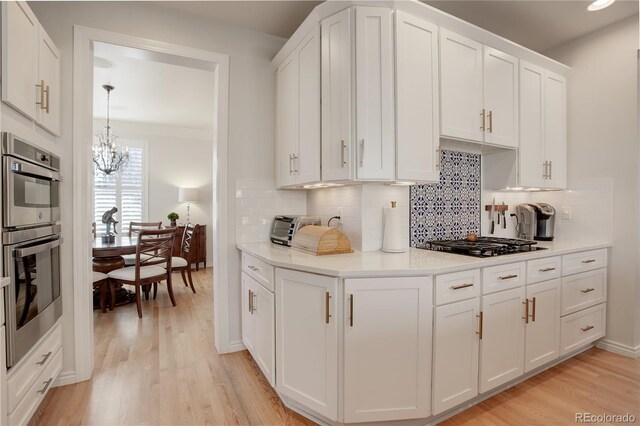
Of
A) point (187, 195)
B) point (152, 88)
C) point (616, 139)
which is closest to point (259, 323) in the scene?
point (616, 139)

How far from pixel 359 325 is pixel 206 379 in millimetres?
1287

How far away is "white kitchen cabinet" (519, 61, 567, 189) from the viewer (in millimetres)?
2592

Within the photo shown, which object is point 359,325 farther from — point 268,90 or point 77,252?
point 268,90

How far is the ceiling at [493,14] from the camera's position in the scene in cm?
233

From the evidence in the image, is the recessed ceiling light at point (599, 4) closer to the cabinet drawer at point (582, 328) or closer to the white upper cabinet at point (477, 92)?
the white upper cabinet at point (477, 92)

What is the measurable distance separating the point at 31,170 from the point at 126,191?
451cm

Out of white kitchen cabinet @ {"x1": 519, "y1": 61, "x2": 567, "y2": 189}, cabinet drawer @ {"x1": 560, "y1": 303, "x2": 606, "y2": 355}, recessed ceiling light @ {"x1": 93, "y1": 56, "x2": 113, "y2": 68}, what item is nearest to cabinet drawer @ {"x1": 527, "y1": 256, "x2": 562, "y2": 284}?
cabinet drawer @ {"x1": 560, "y1": 303, "x2": 606, "y2": 355}

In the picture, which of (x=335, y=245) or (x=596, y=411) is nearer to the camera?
(x=596, y=411)

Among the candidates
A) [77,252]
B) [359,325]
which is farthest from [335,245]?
[77,252]

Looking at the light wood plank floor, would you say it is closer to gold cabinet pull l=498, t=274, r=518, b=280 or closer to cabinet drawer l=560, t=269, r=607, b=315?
cabinet drawer l=560, t=269, r=607, b=315

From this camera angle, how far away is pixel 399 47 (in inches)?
75.4

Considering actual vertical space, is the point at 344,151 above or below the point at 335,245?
above

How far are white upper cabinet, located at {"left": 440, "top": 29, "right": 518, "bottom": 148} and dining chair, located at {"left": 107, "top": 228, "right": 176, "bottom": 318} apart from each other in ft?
10.3

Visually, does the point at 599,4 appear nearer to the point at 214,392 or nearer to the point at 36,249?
the point at 214,392
